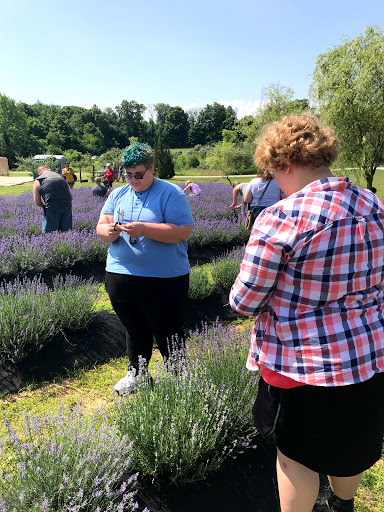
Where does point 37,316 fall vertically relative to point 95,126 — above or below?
below

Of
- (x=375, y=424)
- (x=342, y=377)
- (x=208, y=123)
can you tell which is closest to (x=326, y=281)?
(x=342, y=377)

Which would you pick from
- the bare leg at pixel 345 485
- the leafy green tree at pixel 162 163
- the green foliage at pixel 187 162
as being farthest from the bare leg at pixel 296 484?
the green foliage at pixel 187 162

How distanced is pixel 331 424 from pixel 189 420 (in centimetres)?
83

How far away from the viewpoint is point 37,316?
3.31 meters

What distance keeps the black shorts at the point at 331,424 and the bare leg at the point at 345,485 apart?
198 mm

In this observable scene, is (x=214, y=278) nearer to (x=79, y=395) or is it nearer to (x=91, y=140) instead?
(x=79, y=395)

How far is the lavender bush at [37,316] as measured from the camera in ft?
10.2

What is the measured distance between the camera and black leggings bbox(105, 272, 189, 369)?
2445 mm

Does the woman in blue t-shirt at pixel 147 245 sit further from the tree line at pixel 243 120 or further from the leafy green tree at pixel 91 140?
the leafy green tree at pixel 91 140

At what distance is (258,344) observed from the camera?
4.55 ft

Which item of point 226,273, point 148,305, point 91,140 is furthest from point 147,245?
point 91,140

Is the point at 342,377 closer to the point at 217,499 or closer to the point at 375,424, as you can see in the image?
the point at 375,424

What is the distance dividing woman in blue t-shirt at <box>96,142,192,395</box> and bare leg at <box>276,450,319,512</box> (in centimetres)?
114

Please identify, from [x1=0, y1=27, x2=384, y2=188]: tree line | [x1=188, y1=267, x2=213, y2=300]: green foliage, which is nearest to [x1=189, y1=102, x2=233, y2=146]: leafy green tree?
[x1=0, y1=27, x2=384, y2=188]: tree line
